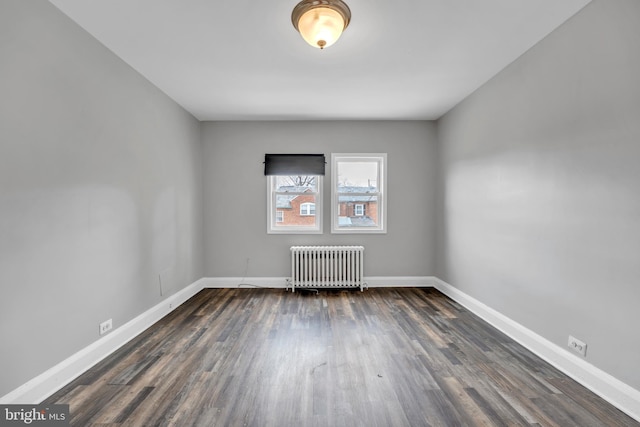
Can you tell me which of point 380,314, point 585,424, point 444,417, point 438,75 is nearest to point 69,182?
point 444,417

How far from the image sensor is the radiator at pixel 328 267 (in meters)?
4.51

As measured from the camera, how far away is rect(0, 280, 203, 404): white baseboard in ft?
5.89

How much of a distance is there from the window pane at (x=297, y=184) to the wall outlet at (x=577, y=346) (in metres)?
3.50

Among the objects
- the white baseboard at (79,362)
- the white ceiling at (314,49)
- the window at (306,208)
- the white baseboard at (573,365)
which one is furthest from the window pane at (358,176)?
the white baseboard at (79,362)

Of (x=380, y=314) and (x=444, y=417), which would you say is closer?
(x=444, y=417)

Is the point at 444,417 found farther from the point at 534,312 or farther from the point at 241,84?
the point at 241,84

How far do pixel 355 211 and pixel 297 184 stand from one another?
104 cm

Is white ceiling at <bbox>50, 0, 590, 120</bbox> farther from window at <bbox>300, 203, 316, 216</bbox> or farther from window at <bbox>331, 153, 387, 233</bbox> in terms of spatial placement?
window at <bbox>300, 203, 316, 216</bbox>

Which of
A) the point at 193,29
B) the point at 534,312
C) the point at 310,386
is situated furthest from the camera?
the point at 534,312

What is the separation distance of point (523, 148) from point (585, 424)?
2.12 meters

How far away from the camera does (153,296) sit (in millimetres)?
3275

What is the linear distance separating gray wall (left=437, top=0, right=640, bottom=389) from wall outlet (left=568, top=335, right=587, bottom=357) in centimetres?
5

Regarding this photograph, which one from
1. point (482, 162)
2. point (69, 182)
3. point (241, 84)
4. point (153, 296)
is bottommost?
point (153, 296)

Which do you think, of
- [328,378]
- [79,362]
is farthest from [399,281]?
[79,362]
